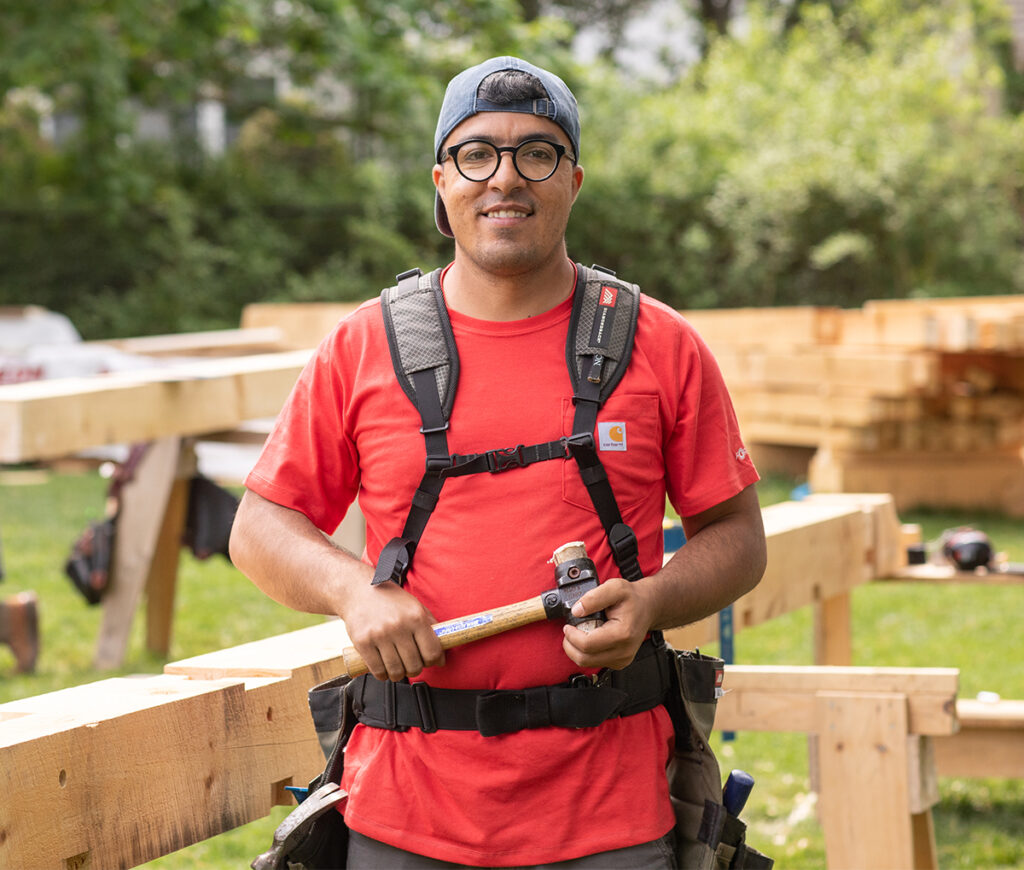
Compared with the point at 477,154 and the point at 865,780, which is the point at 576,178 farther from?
the point at 865,780

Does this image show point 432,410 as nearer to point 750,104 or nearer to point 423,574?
point 423,574

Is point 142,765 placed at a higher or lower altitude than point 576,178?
lower

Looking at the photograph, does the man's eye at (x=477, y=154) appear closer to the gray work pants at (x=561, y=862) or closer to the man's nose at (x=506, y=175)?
the man's nose at (x=506, y=175)

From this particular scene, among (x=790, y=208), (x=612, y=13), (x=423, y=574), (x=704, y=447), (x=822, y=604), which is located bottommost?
(x=822, y=604)

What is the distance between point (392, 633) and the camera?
213cm

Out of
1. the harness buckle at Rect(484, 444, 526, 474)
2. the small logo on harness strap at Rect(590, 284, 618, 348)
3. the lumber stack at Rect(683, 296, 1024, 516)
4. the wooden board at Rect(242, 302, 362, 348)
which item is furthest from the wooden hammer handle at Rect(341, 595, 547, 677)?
the wooden board at Rect(242, 302, 362, 348)

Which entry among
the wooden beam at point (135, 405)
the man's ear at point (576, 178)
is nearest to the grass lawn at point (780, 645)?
the wooden beam at point (135, 405)

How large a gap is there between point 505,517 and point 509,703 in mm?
297

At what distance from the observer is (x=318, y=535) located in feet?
7.63

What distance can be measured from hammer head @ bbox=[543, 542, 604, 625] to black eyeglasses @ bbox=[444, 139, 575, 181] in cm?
63

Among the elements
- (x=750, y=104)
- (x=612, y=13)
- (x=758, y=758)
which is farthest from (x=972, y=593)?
(x=612, y=13)

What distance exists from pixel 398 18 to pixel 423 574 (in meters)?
14.3

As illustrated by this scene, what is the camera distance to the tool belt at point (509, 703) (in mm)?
2176

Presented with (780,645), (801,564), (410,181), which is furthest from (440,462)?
(410,181)
